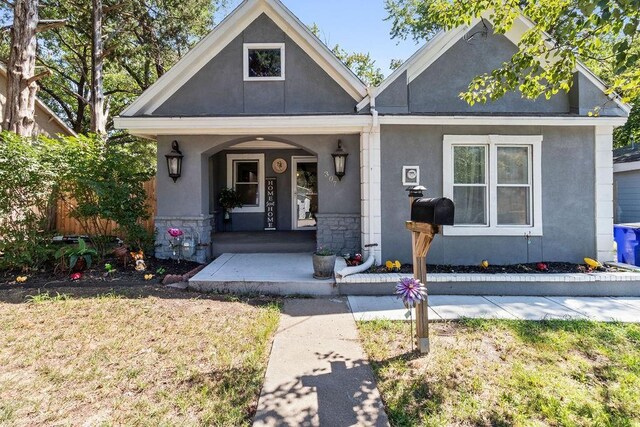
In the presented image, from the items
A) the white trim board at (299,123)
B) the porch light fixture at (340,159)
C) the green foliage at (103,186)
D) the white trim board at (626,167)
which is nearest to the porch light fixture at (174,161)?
the white trim board at (299,123)

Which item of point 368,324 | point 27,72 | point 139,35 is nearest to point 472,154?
point 368,324

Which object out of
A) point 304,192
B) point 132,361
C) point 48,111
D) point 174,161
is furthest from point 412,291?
point 48,111

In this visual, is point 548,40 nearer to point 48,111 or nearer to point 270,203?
point 270,203

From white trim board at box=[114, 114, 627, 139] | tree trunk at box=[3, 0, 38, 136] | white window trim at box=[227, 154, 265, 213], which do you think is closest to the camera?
white trim board at box=[114, 114, 627, 139]

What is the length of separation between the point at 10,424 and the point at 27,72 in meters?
8.77

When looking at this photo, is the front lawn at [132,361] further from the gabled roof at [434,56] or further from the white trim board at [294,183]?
the white trim board at [294,183]

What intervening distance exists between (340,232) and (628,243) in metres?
6.04

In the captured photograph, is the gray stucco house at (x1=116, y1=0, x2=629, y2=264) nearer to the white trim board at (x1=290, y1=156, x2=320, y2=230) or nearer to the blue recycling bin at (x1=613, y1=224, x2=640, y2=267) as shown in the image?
the blue recycling bin at (x1=613, y1=224, x2=640, y2=267)

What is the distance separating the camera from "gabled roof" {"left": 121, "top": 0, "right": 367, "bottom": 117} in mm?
7223

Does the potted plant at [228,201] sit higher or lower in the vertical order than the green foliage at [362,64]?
lower

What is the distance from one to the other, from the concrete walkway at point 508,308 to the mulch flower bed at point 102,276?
3.80m

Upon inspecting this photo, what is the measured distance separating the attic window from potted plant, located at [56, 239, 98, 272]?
4.88 metres

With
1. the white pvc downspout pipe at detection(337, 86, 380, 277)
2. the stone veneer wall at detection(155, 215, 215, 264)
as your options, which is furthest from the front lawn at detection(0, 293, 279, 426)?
the stone veneer wall at detection(155, 215, 215, 264)

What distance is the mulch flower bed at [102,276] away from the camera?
5.92m
